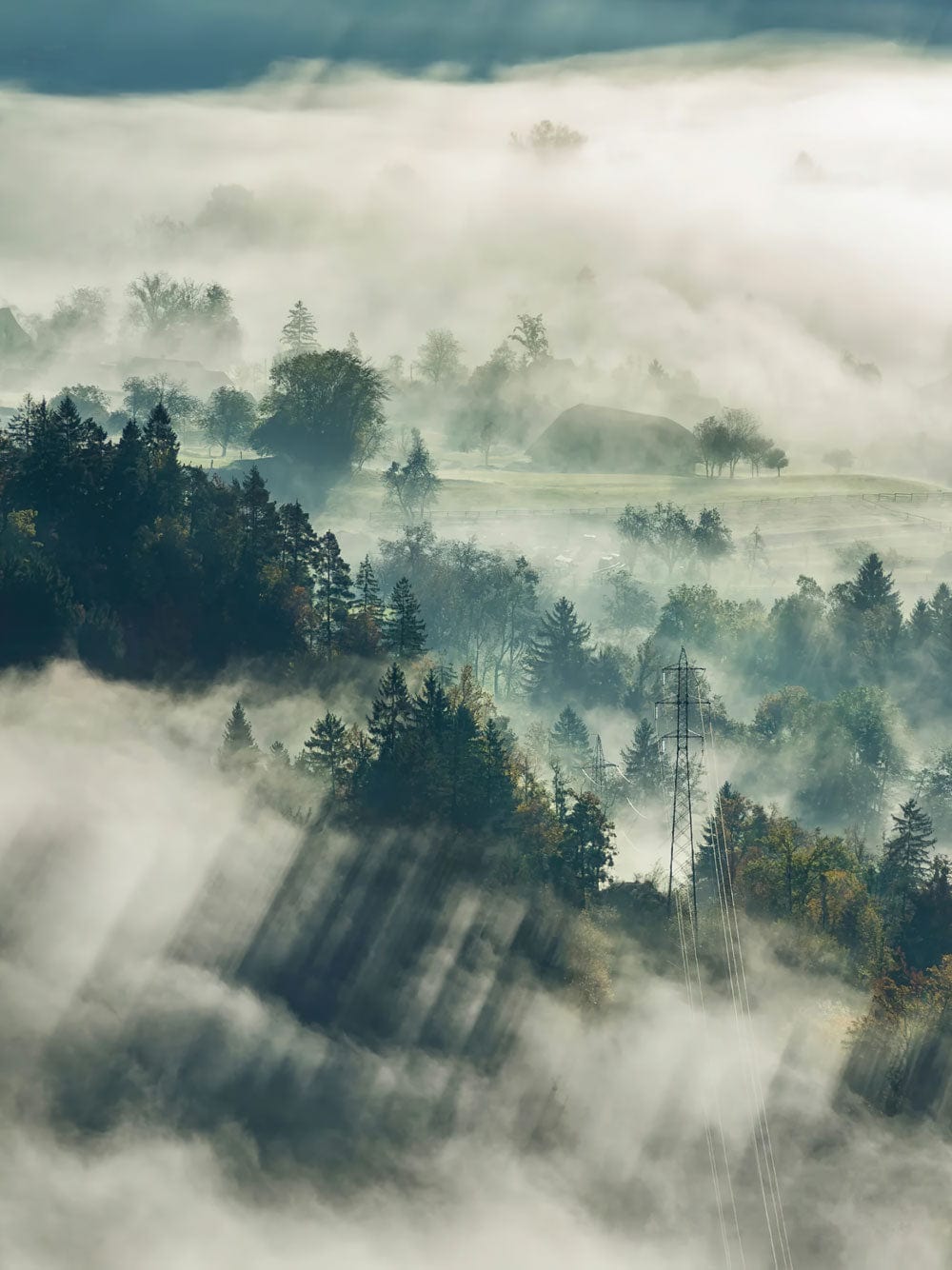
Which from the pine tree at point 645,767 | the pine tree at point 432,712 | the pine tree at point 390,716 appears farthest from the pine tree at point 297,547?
the pine tree at point 645,767

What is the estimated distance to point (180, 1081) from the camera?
126000mm

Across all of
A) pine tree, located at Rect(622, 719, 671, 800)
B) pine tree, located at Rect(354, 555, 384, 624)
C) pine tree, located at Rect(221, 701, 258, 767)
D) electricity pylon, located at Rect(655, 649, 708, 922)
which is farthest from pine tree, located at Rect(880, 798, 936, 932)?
pine tree, located at Rect(221, 701, 258, 767)

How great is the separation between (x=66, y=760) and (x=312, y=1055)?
120 feet

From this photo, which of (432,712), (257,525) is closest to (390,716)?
(432,712)

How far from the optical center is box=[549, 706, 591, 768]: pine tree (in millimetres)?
181500

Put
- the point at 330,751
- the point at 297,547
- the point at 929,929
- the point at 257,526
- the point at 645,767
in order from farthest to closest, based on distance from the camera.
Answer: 1. the point at 645,767
2. the point at 297,547
3. the point at 257,526
4. the point at 929,929
5. the point at 330,751

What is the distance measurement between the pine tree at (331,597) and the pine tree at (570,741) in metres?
37.9

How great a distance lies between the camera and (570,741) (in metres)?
183

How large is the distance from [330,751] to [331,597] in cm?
1959

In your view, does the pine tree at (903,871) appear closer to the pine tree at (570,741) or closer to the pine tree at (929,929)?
the pine tree at (929,929)

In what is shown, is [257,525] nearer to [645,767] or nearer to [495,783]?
[495,783]

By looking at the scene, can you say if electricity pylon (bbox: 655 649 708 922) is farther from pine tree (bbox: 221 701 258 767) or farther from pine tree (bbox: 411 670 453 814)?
pine tree (bbox: 221 701 258 767)

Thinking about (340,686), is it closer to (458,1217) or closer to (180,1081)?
(180,1081)

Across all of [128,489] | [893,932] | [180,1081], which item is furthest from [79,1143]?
[893,932]
